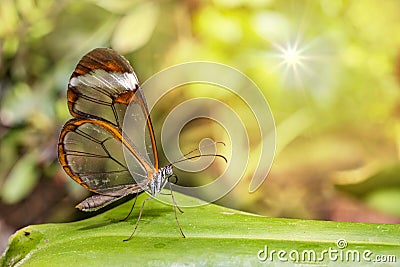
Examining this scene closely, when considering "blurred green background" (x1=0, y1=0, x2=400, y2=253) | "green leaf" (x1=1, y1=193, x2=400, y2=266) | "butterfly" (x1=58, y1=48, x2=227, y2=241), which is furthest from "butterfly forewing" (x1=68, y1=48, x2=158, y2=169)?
"blurred green background" (x1=0, y1=0, x2=400, y2=253)

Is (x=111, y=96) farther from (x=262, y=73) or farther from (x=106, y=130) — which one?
(x=262, y=73)

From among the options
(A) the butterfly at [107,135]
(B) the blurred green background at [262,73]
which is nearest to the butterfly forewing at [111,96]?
(A) the butterfly at [107,135]

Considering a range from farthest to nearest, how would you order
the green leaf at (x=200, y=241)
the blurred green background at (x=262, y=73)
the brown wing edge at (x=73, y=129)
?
the blurred green background at (x=262, y=73) → the brown wing edge at (x=73, y=129) → the green leaf at (x=200, y=241)

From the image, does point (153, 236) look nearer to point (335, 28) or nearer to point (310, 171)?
point (310, 171)

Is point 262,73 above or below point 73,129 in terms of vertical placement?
above

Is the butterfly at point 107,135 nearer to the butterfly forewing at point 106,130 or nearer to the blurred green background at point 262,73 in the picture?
the butterfly forewing at point 106,130

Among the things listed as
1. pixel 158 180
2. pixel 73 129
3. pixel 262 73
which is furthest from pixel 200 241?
pixel 262 73

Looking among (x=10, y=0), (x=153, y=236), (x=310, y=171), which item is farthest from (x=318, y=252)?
(x=10, y=0)
